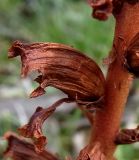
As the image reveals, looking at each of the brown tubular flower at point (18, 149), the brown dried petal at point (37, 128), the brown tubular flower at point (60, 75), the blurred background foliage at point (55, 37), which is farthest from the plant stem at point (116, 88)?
the blurred background foliage at point (55, 37)

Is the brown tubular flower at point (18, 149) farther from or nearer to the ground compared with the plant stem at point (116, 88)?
nearer to the ground

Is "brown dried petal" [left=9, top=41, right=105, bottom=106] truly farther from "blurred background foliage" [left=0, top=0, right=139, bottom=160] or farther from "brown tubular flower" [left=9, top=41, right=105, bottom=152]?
"blurred background foliage" [left=0, top=0, right=139, bottom=160]

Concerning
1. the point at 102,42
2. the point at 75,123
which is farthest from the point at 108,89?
the point at 102,42

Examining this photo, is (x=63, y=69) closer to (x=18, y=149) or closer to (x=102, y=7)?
(x=102, y=7)

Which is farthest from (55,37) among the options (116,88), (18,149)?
(116,88)

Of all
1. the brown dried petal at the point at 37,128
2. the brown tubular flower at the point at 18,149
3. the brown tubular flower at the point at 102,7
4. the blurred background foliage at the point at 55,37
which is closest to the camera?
the brown tubular flower at the point at 102,7

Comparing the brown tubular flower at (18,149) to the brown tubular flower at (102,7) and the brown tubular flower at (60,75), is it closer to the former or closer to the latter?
the brown tubular flower at (60,75)

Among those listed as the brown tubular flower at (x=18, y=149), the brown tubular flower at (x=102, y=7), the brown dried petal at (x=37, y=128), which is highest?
the brown tubular flower at (x=102, y=7)

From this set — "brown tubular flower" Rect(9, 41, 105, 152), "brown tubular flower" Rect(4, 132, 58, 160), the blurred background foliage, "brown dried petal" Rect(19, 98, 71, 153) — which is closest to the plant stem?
"brown tubular flower" Rect(9, 41, 105, 152)

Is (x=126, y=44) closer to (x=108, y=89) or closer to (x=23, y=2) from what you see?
(x=108, y=89)
